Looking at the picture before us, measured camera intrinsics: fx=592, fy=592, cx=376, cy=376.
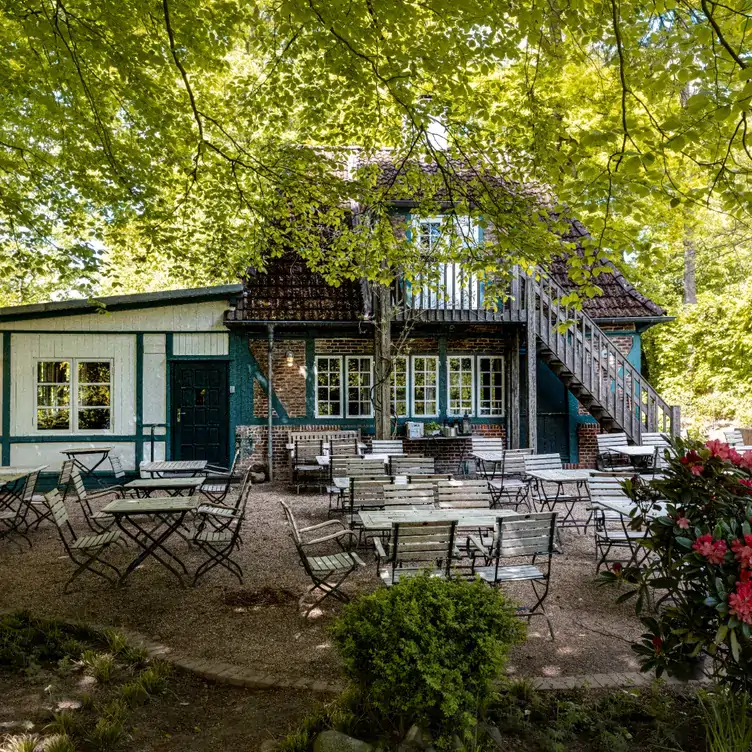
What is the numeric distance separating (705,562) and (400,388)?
10567mm

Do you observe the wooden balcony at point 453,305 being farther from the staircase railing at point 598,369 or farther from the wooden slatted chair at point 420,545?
the wooden slatted chair at point 420,545

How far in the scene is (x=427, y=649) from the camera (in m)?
2.92

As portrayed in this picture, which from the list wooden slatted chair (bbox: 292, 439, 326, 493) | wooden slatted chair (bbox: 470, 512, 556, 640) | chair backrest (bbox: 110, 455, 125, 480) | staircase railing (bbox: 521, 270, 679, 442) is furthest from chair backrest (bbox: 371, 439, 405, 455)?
wooden slatted chair (bbox: 470, 512, 556, 640)

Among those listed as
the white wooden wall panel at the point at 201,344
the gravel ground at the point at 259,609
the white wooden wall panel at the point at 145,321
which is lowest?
the gravel ground at the point at 259,609

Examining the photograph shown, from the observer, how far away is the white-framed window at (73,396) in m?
12.2

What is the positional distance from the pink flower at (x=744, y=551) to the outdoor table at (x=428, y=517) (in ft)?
8.75

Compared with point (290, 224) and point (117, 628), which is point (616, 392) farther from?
point (117, 628)

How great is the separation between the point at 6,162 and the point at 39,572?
18.2 ft

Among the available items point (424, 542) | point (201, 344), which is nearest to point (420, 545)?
point (424, 542)

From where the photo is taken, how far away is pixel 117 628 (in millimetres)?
4918

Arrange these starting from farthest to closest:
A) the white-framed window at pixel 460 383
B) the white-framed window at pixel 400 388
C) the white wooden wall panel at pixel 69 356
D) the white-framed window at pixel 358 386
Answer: the white-framed window at pixel 460 383 → the white-framed window at pixel 400 388 → the white-framed window at pixel 358 386 → the white wooden wall panel at pixel 69 356

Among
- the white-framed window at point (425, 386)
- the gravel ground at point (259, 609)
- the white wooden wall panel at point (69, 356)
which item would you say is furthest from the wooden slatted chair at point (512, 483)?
the white wooden wall panel at point (69, 356)

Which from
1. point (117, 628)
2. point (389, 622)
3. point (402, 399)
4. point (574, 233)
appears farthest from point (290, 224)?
point (574, 233)

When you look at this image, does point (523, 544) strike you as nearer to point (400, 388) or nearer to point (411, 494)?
point (411, 494)
